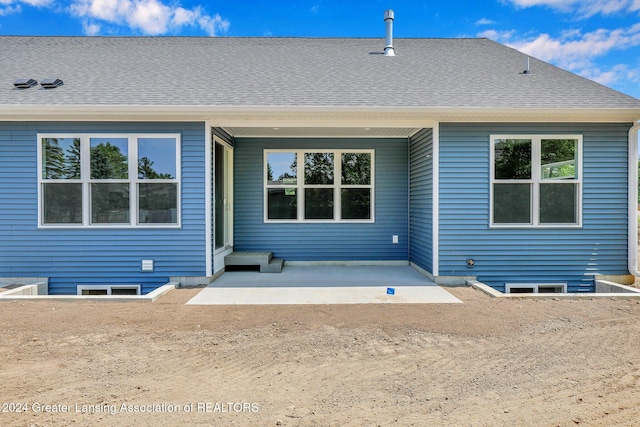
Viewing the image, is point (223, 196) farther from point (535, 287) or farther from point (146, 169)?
point (535, 287)

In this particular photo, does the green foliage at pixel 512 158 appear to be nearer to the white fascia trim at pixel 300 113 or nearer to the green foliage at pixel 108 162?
the white fascia trim at pixel 300 113

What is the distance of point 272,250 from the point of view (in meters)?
8.02

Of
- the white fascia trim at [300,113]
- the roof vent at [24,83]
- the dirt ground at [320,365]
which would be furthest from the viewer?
the roof vent at [24,83]

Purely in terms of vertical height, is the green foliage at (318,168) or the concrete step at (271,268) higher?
the green foliage at (318,168)

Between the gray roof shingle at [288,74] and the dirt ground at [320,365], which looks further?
the gray roof shingle at [288,74]

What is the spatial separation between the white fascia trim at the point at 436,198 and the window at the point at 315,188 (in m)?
1.90

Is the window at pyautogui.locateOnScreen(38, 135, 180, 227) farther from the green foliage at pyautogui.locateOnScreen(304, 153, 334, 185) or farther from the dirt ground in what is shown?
the green foliage at pyautogui.locateOnScreen(304, 153, 334, 185)

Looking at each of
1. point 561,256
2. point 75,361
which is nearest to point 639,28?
point 561,256

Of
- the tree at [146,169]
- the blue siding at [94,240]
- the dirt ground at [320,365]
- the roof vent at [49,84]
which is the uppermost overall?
the roof vent at [49,84]

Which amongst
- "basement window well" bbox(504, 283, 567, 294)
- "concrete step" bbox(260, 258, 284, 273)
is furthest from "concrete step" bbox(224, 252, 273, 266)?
"basement window well" bbox(504, 283, 567, 294)

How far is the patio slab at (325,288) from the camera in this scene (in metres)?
5.34

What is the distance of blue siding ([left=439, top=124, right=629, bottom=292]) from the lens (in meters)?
6.30

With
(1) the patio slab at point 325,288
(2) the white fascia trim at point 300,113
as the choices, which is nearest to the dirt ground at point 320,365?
(1) the patio slab at point 325,288

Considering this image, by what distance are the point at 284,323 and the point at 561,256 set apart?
16.0 feet
